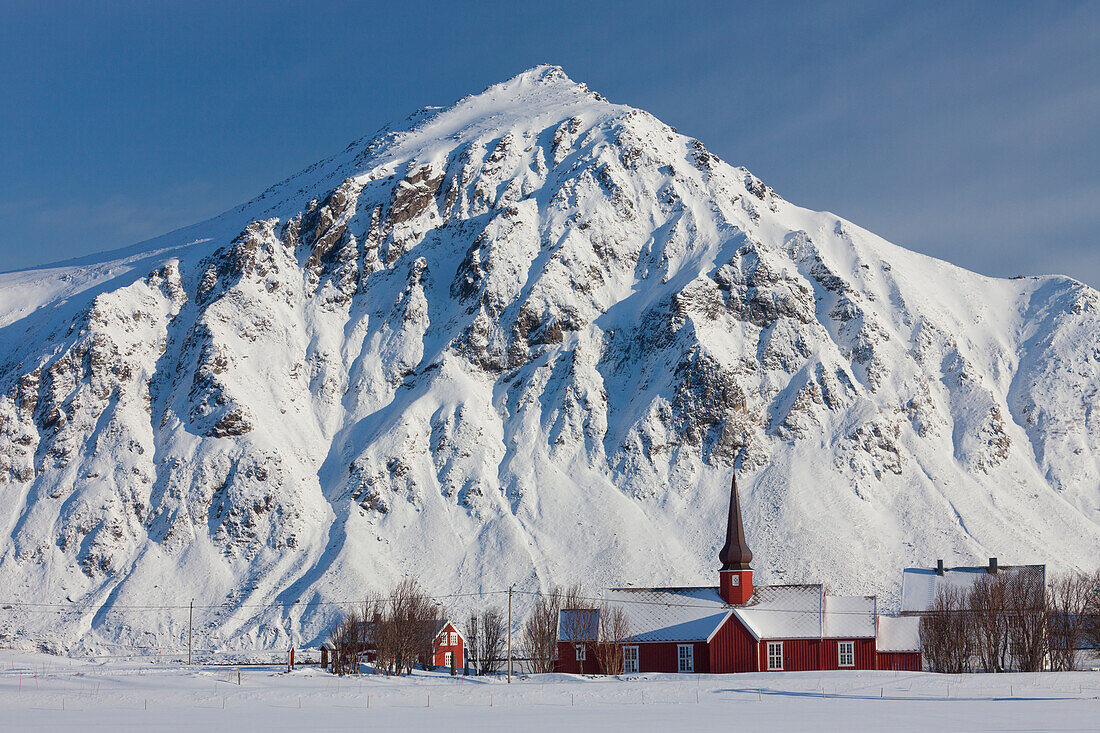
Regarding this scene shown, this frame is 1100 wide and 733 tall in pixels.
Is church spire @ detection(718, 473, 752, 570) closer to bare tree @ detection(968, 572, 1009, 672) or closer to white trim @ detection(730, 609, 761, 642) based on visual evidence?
white trim @ detection(730, 609, 761, 642)

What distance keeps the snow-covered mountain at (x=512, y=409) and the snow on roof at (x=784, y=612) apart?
3993cm

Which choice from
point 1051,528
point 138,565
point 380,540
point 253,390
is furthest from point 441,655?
point 1051,528

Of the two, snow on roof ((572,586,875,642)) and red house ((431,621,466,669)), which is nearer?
snow on roof ((572,586,875,642))

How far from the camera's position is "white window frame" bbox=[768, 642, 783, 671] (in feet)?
288

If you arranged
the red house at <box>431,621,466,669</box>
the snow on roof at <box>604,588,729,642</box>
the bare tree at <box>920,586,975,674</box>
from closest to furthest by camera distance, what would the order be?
the bare tree at <box>920,586,975,674</box> → the snow on roof at <box>604,588,729,642</box> → the red house at <box>431,621,466,669</box>

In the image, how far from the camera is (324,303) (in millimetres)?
178875

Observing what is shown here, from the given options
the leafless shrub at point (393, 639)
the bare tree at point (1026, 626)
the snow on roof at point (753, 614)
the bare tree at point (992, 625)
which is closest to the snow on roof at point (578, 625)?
the snow on roof at point (753, 614)

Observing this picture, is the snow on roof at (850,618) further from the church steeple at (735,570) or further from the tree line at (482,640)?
the tree line at (482,640)

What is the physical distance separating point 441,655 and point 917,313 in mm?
105286

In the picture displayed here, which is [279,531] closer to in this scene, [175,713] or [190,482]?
[190,482]

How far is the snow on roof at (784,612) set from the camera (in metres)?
88.3

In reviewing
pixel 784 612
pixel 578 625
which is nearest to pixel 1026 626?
pixel 784 612

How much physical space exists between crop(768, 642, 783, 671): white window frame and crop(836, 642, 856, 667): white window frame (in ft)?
14.0

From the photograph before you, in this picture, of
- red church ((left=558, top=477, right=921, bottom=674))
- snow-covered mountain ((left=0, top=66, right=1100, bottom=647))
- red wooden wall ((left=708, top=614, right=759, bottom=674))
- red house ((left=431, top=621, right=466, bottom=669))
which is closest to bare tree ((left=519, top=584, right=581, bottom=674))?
red church ((left=558, top=477, right=921, bottom=674))
